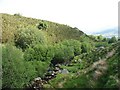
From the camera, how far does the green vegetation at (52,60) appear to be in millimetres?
50562

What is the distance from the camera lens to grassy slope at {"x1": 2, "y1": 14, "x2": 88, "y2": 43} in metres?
157

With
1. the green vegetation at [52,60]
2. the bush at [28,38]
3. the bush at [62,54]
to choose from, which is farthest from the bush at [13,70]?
the bush at [28,38]

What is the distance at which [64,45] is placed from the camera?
467 feet

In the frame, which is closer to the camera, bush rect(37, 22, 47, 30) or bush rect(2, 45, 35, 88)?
bush rect(2, 45, 35, 88)

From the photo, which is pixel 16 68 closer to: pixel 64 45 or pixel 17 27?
pixel 64 45

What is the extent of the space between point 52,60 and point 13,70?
45666 mm

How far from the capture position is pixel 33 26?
537 feet

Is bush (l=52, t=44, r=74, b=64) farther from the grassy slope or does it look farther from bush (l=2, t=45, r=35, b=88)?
bush (l=2, t=45, r=35, b=88)

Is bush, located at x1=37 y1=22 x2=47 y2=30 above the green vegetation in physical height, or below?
above

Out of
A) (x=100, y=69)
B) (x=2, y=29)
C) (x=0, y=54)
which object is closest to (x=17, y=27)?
(x=2, y=29)

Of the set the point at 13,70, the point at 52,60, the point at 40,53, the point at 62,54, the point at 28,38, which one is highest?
the point at 28,38

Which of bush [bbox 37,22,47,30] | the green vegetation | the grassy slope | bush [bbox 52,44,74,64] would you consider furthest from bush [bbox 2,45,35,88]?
bush [bbox 37,22,47,30]

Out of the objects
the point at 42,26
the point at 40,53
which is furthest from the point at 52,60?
the point at 42,26

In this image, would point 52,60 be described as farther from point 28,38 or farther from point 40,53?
point 28,38
